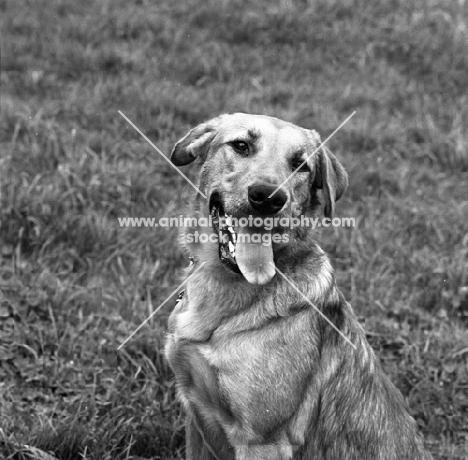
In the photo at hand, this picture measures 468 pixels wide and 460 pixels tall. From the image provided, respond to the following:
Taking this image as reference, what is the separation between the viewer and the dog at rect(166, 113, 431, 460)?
11.0 ft

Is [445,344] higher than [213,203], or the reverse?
[213,203]

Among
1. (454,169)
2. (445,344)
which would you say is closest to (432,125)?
(454,169)

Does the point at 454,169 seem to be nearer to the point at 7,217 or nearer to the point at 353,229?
the point at 353,229

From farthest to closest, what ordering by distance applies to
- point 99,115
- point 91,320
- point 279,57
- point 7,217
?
point 279,57, point 99,115, point 7,217, point 91,320

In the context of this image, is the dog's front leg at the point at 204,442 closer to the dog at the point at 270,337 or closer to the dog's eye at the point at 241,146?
the dog at the point at 270,337

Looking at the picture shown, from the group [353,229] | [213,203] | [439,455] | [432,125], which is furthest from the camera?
[432,125]

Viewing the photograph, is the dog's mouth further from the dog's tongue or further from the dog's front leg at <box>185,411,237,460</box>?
the dog's front leg at <box>185,411,237,460</box>

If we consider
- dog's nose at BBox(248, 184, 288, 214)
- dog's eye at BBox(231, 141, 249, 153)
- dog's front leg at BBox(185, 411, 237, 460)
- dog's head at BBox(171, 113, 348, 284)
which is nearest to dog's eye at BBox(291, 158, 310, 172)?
dog's head at BBox(171, 113, 348, 284)

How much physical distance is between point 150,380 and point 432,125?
13.7 ft

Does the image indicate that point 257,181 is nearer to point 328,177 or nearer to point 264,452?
point 328,177

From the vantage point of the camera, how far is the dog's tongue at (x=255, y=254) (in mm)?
3463

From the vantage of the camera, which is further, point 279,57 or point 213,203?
point 279,57

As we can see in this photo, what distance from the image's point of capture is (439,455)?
430 cm

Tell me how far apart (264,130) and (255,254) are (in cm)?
71
